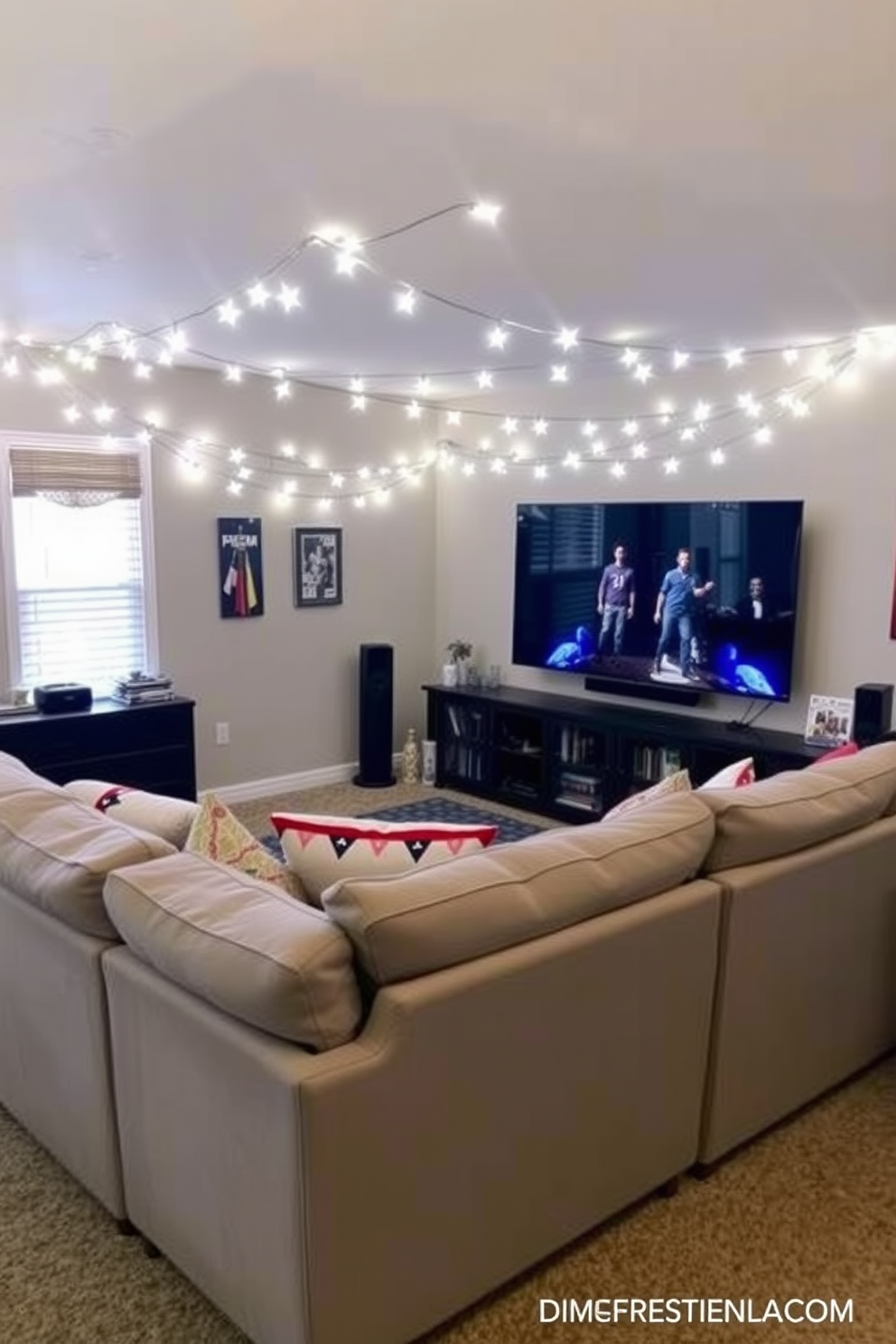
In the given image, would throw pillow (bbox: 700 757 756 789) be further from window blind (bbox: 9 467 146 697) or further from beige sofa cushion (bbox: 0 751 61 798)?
window blind (bbox: 9 467 146 697)

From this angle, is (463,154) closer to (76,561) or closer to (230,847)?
(230,847)

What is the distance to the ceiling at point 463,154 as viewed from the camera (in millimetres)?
1754

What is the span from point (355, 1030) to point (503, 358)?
3794mm

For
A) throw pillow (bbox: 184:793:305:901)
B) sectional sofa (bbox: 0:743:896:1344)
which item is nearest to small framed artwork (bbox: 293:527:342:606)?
sectional sofa (bbox: 0:743:896:1344)

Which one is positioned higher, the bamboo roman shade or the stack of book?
the bamboo roman shade

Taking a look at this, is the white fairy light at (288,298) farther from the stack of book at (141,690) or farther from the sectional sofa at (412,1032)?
the stack of book at (141,690)

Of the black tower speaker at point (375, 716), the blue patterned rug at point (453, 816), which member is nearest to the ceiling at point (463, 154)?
the black tower speaker at point (375, 716)

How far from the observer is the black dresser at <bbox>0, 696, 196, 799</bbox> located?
450cm

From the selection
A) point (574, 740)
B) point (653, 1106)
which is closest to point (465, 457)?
point (574, 740)

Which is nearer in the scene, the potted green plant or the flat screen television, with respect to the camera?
the flat screen television

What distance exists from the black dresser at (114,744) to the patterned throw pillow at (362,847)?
8.86 ft

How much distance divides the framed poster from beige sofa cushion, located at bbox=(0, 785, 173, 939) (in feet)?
10.2

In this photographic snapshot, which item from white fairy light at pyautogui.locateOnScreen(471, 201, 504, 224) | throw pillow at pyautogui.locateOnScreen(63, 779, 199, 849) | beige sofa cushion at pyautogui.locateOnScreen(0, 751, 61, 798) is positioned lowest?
throw pillow at pyautogui.locateOnScreen(63, 779, 199, 849)

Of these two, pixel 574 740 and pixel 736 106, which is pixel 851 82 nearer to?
pixel 736 106
